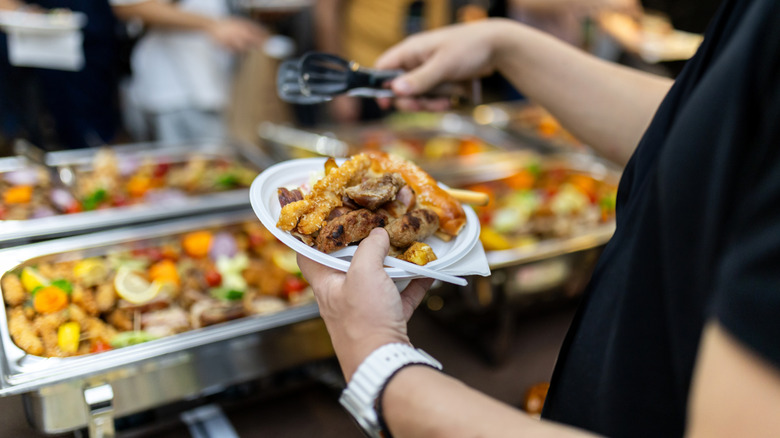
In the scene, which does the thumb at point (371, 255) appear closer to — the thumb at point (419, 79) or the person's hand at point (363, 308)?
the person's hand at point (363, 308)

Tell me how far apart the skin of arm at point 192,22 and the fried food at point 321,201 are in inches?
94.6

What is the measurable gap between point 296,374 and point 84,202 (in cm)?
124

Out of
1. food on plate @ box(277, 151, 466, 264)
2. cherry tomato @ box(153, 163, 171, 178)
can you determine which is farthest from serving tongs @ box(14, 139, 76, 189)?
food on plate @ box(277, 151, 466, 264)

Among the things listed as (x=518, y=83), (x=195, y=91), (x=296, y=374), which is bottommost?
(x=296, y=374)

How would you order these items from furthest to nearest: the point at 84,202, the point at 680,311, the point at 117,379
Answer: the point at 84,202 < the point at 117,379 < the point at 680,311

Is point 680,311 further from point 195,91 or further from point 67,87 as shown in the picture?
point 67,87

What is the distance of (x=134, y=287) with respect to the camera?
1.76 m

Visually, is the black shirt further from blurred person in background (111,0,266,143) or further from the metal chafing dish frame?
blurred person in background (111,0,266,143)

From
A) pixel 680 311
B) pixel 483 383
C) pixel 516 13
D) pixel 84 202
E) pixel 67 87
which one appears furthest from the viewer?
pixel 516 13

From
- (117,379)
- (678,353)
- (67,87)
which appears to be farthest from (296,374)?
(67,87)

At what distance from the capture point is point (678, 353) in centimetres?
73

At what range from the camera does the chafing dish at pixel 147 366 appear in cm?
131

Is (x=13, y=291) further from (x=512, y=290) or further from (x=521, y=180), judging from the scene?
(x=521, y=180)

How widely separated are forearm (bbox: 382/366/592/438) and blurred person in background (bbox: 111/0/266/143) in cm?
275
